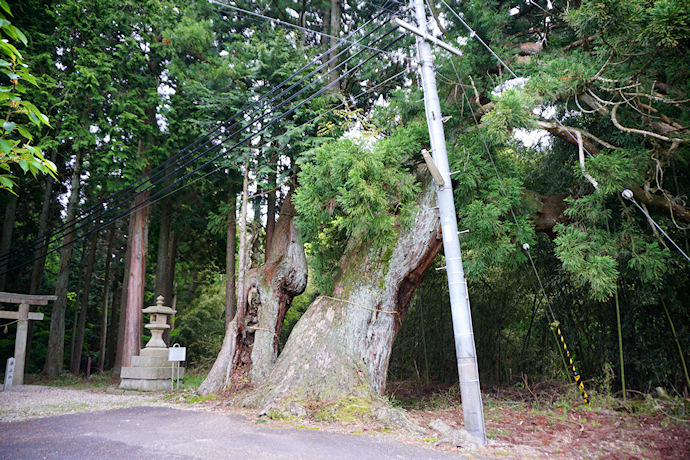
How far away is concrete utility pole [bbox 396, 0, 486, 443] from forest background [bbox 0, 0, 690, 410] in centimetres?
70

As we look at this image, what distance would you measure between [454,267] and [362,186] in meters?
1.50

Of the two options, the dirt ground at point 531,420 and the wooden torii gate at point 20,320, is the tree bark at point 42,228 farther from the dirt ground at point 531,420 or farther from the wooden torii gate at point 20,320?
→ the dirt ground at point 531,420

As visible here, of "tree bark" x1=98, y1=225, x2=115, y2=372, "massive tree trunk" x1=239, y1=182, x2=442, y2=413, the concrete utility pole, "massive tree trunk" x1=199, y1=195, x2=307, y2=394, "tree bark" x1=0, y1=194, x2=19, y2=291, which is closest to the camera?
the concrete utility pole

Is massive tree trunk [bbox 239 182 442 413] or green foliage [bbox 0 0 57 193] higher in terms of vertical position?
green foliage [bbox 0 0 57 193]

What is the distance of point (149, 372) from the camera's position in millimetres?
8750

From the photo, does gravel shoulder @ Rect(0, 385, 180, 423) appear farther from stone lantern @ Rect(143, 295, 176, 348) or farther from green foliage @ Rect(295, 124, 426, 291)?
green foliage @ Rect(295, 124, 426, 291)

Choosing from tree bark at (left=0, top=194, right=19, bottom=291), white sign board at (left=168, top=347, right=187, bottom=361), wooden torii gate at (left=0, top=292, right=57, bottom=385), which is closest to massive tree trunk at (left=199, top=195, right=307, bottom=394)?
white sign board at (left=168, top=347, right=187, bottom=361)

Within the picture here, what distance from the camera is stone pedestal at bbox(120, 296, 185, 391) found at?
8.77m

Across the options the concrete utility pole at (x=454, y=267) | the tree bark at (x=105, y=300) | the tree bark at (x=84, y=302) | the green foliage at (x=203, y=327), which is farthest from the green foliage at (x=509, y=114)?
the tree bark at (x=105, y=300)

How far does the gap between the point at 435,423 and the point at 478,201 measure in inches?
115

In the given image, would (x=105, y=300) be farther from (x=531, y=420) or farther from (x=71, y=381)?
(x=531, y=420)

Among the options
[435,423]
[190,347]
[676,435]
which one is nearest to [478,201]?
[435,423]

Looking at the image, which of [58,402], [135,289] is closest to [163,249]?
[135,289]

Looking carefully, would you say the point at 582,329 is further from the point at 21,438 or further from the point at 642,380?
the point at 21,438
